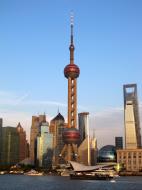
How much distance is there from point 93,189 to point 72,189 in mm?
7957

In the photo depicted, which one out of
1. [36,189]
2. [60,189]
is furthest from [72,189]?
[36,189]

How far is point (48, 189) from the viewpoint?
141000 millimetres

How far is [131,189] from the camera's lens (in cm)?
14400

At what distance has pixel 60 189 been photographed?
142750mm

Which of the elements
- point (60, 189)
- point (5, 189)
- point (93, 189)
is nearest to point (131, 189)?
point (93, 189)

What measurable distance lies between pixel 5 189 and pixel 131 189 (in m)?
48.6

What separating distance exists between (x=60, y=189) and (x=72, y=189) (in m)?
5.11

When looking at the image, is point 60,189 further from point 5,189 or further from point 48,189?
point 5,189

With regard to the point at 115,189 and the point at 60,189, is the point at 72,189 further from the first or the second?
the point at 115,189

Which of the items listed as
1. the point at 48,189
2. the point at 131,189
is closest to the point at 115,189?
the point at 131,189

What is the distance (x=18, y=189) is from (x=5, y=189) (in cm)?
495

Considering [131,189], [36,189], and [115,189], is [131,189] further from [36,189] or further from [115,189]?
[36,189]

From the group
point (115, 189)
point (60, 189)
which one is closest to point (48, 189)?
point (60, 189)

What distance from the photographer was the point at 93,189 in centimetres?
14025
